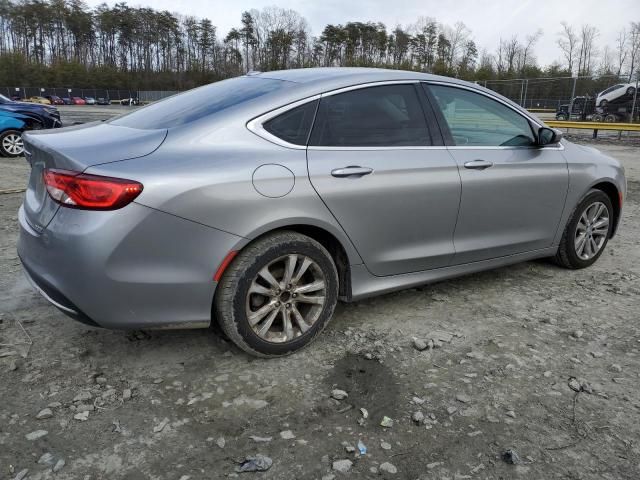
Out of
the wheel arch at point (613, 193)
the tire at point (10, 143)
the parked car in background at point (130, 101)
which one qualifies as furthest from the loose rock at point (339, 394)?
the parked car in background at point (130, 101)

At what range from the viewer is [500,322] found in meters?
3.65

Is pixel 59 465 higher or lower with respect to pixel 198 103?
lower

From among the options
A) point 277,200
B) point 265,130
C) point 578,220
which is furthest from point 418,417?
point 578,220

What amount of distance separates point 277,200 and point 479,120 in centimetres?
189

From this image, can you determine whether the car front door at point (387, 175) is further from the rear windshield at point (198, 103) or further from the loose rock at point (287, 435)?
the loose rock at point (287, 435)

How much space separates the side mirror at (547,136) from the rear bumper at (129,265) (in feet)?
8.69

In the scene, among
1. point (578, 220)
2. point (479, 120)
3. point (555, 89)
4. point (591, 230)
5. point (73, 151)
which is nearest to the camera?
point (73, 151)

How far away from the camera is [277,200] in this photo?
282cm

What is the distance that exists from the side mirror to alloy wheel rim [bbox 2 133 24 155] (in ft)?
35.7

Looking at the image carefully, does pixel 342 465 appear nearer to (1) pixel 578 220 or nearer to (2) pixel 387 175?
(2) pixel 387 175

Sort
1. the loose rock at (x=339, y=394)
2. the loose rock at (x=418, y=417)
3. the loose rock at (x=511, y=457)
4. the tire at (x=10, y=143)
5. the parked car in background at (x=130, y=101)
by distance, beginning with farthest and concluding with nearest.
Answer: the parked car in background at (x=130, y=101) → the tire at (x=10, y=143) → the loose rock at (x=339, y=394) → the loose rock at (x=418, y=417) → the loose rock at (x=511, y=457)

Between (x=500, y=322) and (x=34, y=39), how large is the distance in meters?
121

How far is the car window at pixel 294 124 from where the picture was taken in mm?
2943

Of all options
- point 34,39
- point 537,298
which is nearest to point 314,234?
point 537,298
